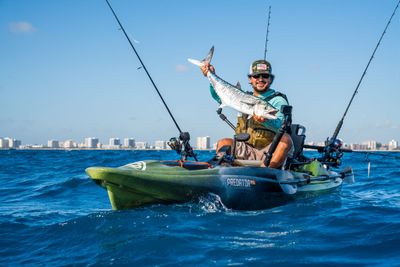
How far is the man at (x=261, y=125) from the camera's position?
24.3 feet

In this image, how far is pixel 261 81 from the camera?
7.69 m

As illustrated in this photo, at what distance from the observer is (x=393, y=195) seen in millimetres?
9117

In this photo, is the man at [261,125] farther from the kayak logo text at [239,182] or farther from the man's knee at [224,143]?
the kayak logo text at [239,182]

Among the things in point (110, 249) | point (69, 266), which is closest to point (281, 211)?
point (110, 249)

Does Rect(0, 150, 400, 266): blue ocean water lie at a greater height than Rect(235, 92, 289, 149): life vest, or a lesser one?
lesser

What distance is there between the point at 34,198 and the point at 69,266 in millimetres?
5750

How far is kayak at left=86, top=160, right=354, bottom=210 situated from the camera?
598 cm

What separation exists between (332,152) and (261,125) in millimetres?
2931

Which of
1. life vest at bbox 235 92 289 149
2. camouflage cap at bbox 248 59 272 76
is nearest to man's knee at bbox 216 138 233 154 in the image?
life vest at bbox 235 92 289 149

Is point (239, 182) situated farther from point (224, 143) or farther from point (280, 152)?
point (224, 143)

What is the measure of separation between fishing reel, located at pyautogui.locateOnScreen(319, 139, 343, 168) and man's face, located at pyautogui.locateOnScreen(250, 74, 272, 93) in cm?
276

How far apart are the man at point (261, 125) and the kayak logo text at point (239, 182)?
0.76 metres

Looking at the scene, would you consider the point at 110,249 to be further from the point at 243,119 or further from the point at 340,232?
the point at 243,119

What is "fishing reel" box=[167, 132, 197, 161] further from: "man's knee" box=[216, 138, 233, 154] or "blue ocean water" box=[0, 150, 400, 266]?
"blue ocean water" box=[0, 150, 400, 266]
